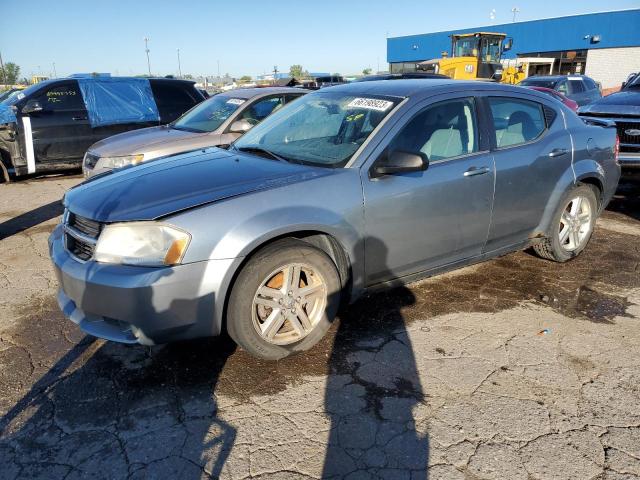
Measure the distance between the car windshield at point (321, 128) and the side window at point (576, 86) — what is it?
45.4 feet

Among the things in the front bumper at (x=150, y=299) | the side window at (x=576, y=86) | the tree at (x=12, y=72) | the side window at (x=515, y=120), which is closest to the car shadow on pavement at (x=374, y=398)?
the front bumper at (x=150, y=299)

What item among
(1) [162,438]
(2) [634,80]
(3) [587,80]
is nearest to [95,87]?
(1) [162,438]

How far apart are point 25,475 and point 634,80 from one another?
33.4 ft

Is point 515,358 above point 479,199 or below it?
below

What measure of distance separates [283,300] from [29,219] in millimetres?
5173

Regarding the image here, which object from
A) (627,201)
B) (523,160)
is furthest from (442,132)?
(627,201)

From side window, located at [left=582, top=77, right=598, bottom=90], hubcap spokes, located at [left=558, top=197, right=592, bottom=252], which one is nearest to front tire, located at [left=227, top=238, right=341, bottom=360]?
hubcap spokes, located at [left=558, top=197, right=592, bottom=252]

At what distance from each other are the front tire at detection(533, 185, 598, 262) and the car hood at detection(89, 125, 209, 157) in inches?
168

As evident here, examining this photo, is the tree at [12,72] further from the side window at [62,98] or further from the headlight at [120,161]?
the headlight at [120,161]

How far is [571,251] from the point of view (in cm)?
477

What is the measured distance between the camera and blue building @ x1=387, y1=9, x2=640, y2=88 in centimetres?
3722

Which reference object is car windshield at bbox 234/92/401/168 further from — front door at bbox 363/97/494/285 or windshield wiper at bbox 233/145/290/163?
front door at bbox 363/97/494/285

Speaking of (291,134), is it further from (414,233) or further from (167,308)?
(167,308)

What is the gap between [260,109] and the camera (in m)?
7.12
